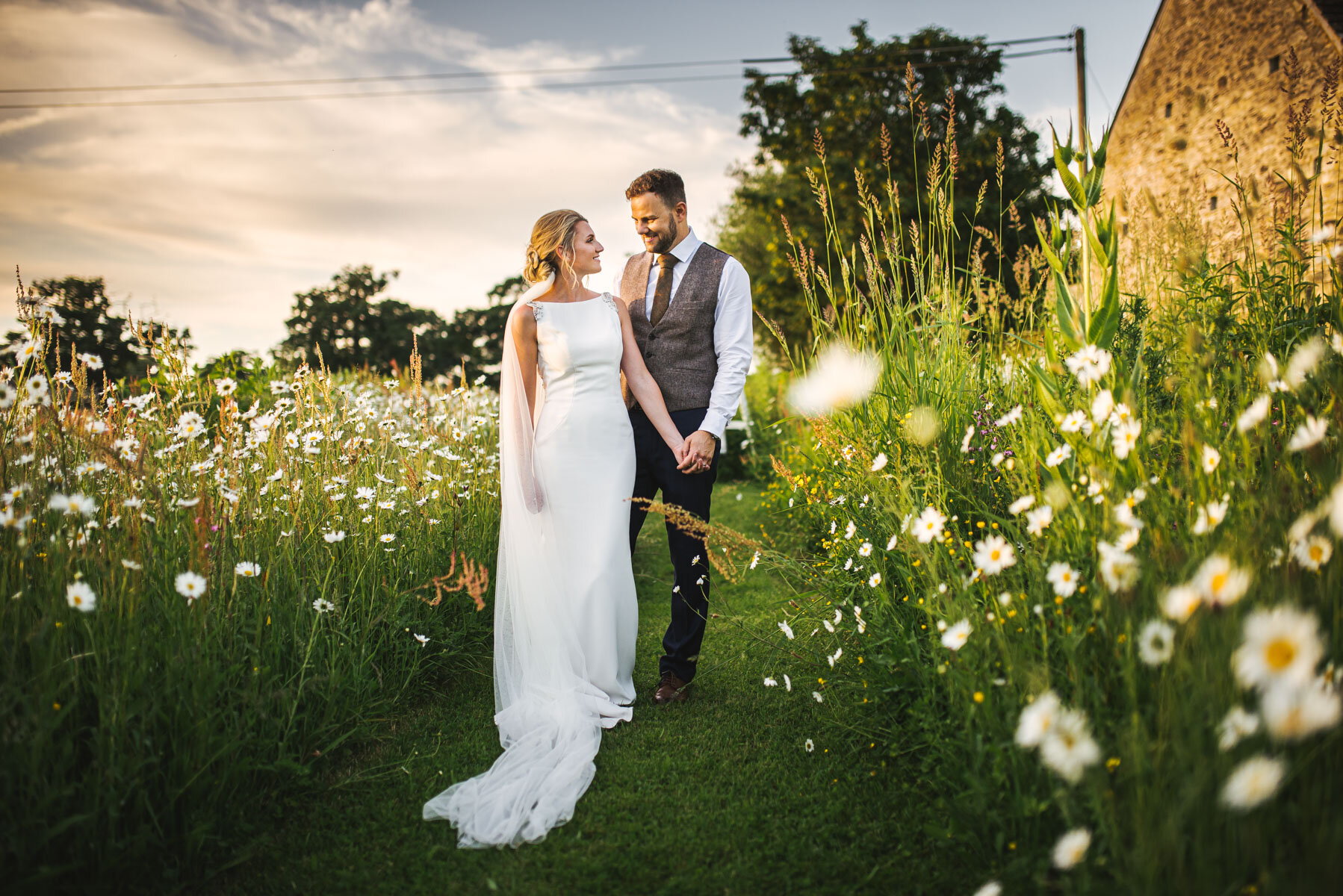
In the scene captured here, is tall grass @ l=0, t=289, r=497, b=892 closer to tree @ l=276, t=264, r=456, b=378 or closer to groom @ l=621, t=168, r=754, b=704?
groom @ l=621, t=168, r=754, b=704

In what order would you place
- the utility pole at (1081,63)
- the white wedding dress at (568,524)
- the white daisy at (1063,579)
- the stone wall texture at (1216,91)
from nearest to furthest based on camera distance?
the white daisy at (1063,579)
the white wedding dress at (568,524)
the stone wall texture at (1216,91)
the utility pole at (1081,63)

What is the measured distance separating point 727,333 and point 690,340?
0.55ft

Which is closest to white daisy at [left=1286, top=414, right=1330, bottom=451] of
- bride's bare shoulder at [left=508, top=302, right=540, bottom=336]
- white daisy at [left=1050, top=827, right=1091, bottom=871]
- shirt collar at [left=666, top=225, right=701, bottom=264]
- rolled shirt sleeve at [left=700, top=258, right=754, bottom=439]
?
white daisy at [left=1050, top=827, right=1091, bottom=871]

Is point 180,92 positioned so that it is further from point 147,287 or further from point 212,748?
point 212,748

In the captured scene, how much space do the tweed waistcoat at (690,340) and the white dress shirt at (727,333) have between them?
0.03m

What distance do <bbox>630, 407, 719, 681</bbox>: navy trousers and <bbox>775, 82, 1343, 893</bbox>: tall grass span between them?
19.8 inches

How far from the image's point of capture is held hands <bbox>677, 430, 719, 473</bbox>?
2.80 metres

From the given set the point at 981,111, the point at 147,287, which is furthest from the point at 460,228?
the point at 981,111

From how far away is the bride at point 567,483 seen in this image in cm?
271

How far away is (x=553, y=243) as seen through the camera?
9.42ft

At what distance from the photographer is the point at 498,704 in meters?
2.67

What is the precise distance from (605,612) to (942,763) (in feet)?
4.58

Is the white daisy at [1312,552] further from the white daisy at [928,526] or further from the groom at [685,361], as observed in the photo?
the groom at [685,361]

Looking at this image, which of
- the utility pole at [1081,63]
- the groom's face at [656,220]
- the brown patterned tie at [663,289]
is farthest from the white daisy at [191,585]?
the utility pole at [1081,63]
